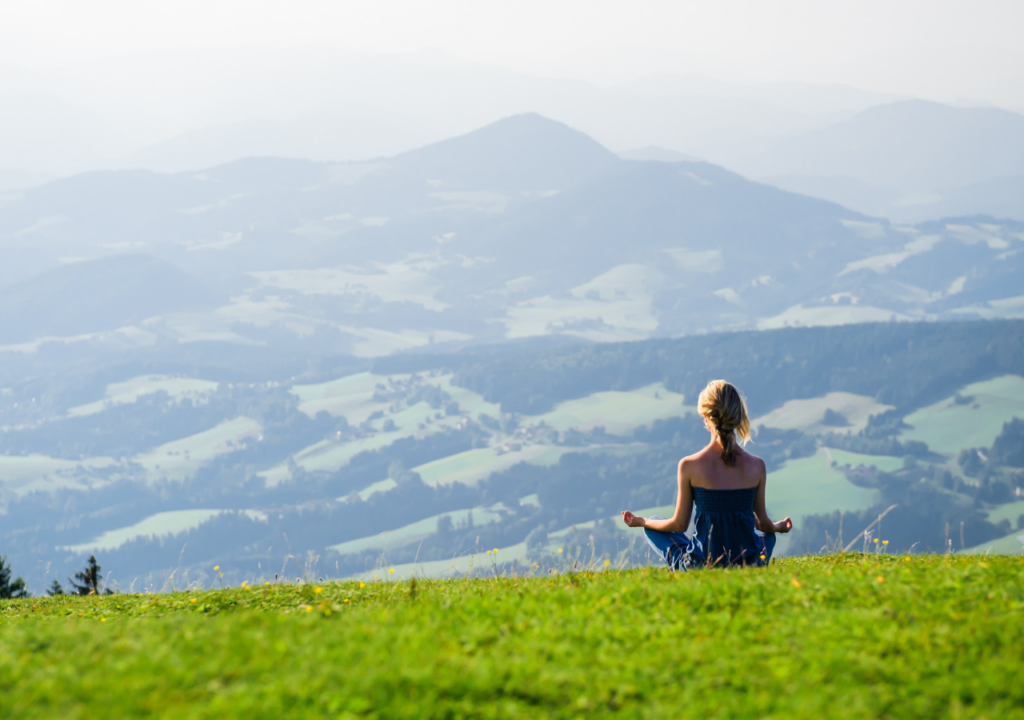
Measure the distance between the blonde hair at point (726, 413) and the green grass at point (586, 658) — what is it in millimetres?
1619

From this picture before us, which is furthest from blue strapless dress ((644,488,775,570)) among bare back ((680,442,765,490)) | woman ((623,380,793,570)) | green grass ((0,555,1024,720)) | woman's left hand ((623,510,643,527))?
green grass ((0,555,1024,720))

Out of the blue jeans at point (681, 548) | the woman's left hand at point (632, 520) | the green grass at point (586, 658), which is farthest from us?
the blue jeans at point (681, 548)

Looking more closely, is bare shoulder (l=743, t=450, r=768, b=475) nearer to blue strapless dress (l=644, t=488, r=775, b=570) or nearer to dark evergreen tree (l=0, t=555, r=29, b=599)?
blue strapless dress (l=644, t=488, r=775, b=570)

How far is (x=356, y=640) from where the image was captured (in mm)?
6301

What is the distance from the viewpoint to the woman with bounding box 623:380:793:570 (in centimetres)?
884

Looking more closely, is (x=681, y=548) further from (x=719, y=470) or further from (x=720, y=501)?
(x=719, y=470)

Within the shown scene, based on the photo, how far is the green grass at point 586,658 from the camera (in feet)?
17.2

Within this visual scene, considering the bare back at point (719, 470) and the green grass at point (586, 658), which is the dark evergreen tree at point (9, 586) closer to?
the green grass at point (586, 658)

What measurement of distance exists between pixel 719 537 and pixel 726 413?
169cm

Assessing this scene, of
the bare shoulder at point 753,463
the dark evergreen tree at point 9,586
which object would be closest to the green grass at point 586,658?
the bare shoulder at point 753,463

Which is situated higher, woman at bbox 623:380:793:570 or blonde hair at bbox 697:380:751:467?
blonde hair at bbox 697:380:751:467

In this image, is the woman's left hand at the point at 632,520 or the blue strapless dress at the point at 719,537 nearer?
the woman's left hand at the point at 632,520

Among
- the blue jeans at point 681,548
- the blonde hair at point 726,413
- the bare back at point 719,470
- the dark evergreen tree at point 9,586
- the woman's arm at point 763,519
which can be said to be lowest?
the dark evergreen tree at point 9,586

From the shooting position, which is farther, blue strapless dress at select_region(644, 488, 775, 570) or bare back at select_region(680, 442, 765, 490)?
blue strapless dress at select_region(644, 488, 775, 570)
